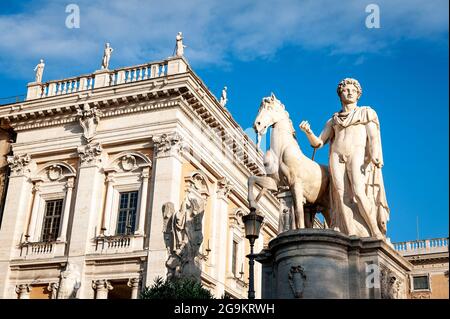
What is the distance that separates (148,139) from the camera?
2981 centimetres

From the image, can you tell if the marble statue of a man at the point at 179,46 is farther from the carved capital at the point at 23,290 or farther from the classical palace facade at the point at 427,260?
the classical palace facade at the point at 427,260

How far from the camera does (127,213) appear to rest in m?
29.3

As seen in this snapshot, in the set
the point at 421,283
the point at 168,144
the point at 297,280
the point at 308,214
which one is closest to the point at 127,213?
the point at 168,144

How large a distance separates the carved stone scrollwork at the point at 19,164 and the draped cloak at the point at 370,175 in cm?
2329

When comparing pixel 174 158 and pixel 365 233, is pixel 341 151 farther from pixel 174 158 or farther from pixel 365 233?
pixel 174 158

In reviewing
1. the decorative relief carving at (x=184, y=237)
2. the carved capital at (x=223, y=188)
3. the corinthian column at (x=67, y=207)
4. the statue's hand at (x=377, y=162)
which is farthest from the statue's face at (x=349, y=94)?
the carved capital at (x=223, y=188)

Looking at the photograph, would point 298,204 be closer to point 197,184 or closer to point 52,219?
point 197,184

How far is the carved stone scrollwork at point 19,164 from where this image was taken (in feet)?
104

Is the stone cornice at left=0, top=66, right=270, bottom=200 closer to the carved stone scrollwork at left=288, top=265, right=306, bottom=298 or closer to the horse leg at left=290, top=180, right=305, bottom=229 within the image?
the horse leg at left=290, top=180, right=305, bottom=229

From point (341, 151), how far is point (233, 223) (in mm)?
23269

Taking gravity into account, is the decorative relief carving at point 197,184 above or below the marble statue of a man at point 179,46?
below

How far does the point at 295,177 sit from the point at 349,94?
178 cm

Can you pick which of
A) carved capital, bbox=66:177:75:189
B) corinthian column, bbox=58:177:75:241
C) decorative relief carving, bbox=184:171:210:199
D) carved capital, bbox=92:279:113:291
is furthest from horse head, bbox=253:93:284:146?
carved capital, bbox=66:177:75:189

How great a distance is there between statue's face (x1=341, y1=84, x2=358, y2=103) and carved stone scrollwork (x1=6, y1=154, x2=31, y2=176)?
23280 mm
